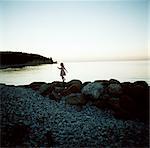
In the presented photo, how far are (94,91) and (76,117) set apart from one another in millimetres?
2354

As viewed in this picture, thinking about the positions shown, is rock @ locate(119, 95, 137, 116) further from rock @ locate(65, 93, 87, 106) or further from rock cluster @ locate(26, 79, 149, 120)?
rock @ locate(65, 93, 87, 106)

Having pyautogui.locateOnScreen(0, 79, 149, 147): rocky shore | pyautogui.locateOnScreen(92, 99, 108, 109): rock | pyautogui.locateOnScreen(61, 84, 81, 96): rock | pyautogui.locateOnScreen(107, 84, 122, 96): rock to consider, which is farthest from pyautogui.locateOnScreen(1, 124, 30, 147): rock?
pyautogui.locateOnScreen(107, 84, 122, 96): rock

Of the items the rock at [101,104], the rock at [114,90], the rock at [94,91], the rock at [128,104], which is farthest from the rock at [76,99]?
the rock at [128,104]

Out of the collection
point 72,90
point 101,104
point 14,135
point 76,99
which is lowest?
point 14,135

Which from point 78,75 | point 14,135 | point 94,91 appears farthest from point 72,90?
point 78,75

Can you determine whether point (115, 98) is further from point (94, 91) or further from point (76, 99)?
point (76, 99)

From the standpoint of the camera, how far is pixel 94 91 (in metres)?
11.9

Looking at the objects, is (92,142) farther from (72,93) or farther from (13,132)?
(72,93)

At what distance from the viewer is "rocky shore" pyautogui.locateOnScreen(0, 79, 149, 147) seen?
8.05 meters

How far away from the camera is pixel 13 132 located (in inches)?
331

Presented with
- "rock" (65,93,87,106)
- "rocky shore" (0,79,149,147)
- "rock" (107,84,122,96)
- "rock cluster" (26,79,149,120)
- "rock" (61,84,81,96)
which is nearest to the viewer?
"rocky shore" (0,79,149,147)

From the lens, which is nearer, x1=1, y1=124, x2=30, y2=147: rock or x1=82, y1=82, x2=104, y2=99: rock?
x1=1, y1=124, x2=30, y2=147: rock

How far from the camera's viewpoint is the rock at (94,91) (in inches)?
464

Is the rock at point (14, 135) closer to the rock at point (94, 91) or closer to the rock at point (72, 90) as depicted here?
the rock at point (94, 91)
